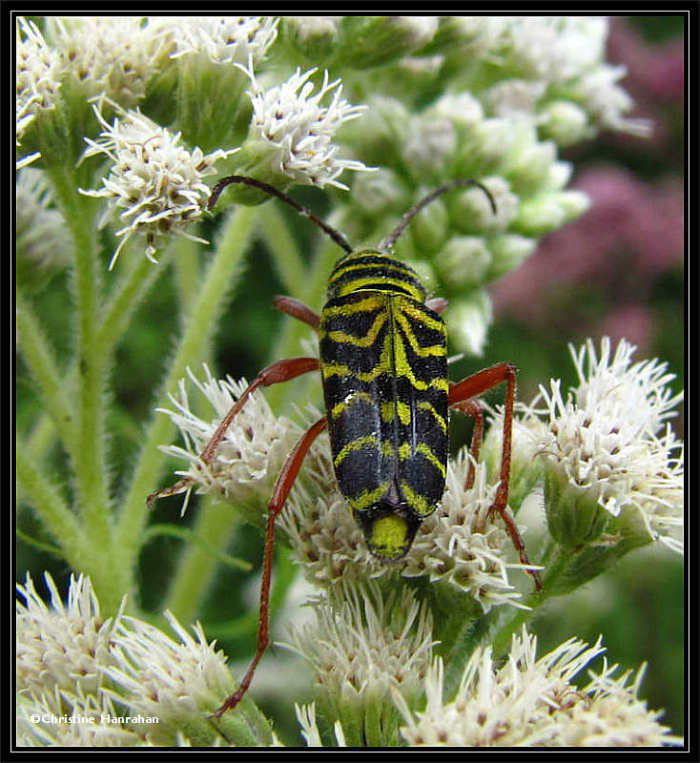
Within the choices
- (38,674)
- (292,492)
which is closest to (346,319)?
(292,492)

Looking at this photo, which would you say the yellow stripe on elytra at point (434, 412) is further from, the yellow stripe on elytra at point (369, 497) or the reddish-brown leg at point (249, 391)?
the reddish-brown leg at point (249, 391)

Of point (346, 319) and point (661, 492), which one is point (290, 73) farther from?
point (661, 492)

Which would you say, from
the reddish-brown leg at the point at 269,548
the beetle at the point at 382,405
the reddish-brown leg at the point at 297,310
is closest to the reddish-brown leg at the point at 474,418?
the beetle at the point at 382,405

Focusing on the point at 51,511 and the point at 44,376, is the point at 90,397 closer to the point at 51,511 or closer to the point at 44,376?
the point at 44,376

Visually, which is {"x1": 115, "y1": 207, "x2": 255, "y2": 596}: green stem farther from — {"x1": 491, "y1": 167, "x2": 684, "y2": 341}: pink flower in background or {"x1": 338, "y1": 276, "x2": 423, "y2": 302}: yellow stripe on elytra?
{"x1": 491, "y1": 167, "x2": 684, "y2": 341}: pink flower in background

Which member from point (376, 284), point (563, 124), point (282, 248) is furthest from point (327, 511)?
point (563, 124)

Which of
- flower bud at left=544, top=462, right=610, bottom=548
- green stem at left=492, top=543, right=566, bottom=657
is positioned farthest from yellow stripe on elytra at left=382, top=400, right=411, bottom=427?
green stem at left=492, top=543, right=566, bottom=657
